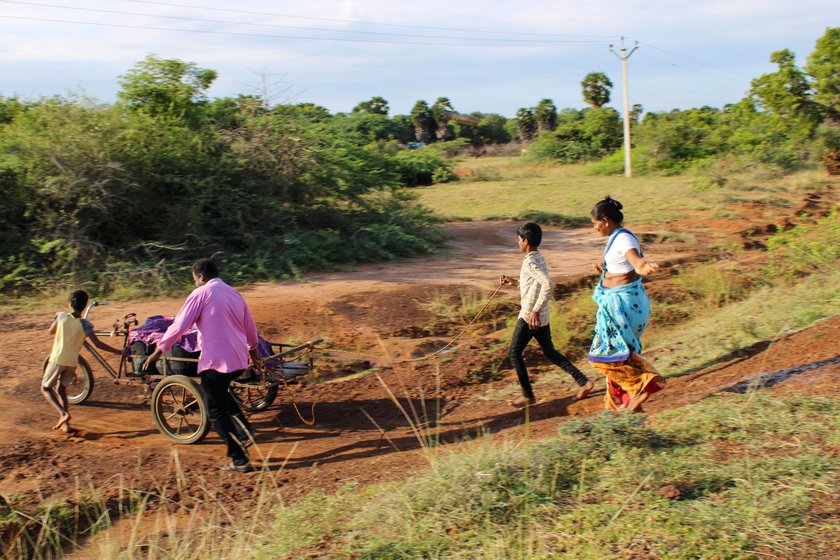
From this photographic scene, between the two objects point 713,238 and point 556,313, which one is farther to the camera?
point 713,238

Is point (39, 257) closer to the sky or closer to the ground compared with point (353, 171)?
closer to the ground

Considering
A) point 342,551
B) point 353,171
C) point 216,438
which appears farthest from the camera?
point 353,171

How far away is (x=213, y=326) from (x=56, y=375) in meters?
1.92

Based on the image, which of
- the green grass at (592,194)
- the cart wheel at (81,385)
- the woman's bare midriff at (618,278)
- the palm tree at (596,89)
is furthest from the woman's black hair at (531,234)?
the palm tree at (596,89)

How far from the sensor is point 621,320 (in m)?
5.67

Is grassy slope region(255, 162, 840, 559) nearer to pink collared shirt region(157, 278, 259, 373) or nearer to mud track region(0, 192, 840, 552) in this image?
mud track region(0, 192, 840, 552)

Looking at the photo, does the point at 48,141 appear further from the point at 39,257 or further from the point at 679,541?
the point at 679,541

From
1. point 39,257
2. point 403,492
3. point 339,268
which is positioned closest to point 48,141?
point 39,257

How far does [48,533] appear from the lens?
4445mm

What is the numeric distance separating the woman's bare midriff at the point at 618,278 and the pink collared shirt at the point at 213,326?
113 inches

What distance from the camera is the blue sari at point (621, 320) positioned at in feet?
18.6

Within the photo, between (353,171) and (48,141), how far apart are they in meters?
5.44

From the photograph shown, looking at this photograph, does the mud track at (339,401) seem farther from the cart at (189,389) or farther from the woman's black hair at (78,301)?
the woman's black hair at (78,301)

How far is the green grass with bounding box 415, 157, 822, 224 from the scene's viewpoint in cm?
1906
